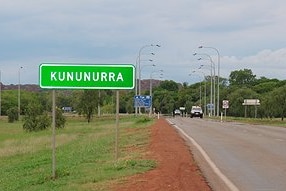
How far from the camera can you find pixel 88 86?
1509cm

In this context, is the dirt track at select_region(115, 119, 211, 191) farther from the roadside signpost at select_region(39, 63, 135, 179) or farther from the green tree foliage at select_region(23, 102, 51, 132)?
the green tree foliage at select_region(23, 102, 51, 132)

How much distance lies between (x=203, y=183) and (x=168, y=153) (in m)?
7.06

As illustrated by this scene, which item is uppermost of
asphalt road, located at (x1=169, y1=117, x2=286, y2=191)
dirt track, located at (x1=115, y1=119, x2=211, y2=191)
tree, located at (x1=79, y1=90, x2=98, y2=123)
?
tree, located at (x1=79, y1=90, x2=98, y2=123)

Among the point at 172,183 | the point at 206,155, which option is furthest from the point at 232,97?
the point at 172,183

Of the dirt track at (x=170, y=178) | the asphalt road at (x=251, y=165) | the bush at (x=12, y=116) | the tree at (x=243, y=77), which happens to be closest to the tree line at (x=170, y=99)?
the tree at (x=243, y=77)

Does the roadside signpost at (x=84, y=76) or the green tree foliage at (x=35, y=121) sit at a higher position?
the roadside signpost at (x=84, y=76)

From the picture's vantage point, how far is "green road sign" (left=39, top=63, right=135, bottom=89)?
14.6 meters

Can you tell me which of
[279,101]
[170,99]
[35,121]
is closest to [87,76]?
[35,121]

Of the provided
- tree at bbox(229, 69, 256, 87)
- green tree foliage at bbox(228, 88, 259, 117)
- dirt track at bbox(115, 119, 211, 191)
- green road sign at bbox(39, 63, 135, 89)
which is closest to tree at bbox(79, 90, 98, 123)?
green tree foliage at bbox(228, 88, 259, 117)

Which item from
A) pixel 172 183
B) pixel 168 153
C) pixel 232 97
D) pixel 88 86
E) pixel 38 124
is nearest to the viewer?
pixel 172 183

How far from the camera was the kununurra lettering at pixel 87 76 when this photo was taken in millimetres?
14698

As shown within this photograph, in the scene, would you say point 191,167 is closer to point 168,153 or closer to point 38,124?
point 168,153

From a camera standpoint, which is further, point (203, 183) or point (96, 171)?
point (96, 171)

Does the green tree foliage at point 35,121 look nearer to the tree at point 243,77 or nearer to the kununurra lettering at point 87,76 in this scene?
the kununurra lettering at point 87,76
